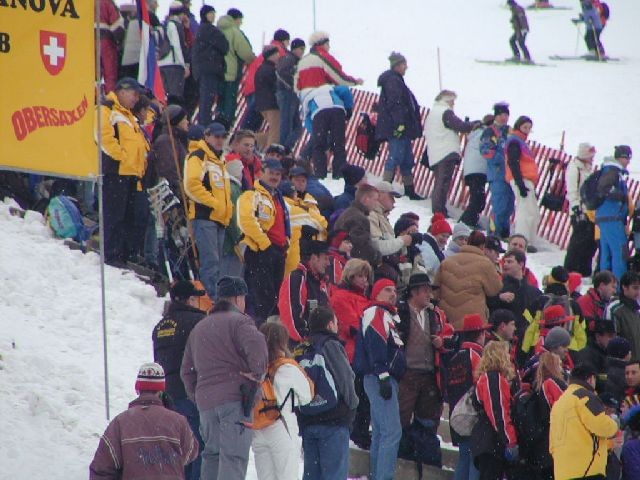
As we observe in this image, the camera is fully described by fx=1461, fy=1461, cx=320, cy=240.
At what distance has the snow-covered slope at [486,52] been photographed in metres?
31.7

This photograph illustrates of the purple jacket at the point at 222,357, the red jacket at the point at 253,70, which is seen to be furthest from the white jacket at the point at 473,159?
the purple jacket at the point at 222,357

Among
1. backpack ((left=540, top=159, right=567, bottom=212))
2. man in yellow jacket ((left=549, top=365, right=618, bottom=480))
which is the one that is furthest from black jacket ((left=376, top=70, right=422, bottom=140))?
man in yellow jacket ((left=549, top=365, right=618, bottom=480))

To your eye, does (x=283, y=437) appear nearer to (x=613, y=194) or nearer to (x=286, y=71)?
(x=613, y=194)

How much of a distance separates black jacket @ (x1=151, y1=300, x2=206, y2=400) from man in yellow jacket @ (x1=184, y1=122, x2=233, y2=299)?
3.02 meters

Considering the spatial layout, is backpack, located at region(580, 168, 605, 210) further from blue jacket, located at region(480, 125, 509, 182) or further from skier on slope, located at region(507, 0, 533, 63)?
skier on slope, located at region(507, 0, 533, 63)

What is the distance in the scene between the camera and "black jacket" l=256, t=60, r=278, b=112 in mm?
19438

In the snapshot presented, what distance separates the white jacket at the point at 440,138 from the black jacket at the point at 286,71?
6.31 ft

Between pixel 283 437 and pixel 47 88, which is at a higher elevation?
pixel 47 88

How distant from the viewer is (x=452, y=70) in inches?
1496

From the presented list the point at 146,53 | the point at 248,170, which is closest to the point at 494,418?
the point at 248,170

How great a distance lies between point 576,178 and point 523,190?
66 centimetres

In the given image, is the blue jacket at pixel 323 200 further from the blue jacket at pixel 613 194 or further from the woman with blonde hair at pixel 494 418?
the woman with blonde hair at pixel 494 418

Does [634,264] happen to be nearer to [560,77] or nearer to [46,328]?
[46,328]

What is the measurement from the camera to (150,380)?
29.7ft
